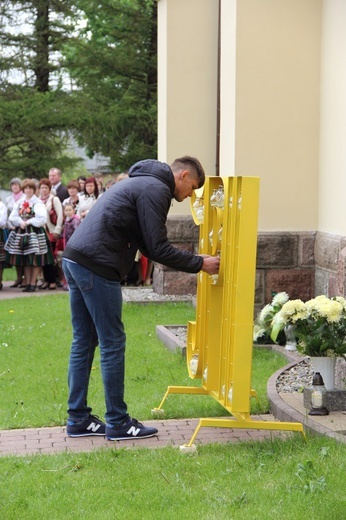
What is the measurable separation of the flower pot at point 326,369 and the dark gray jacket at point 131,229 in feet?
3.71

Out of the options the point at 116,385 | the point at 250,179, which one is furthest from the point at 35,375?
the point at 250,179

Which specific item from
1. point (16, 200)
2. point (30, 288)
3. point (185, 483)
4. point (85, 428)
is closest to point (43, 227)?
point (16, 200)

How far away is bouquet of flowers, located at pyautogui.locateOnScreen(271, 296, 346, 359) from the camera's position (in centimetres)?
684

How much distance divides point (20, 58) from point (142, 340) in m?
19.0

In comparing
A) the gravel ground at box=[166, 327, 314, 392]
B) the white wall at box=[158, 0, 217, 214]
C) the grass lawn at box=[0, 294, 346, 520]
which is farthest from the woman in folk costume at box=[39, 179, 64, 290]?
the gravel ground at box=[166, 327, 314, 392]

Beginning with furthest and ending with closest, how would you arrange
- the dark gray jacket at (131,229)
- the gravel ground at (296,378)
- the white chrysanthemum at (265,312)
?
the white chrysanthemum at (265,312), the gravel ground at (296,378), the dark gray jacket at (131,229)

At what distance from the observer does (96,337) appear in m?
7.00

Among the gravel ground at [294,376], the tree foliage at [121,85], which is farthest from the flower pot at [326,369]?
the tree foliage at [121,85]

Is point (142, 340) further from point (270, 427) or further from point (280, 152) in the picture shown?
point (270, 427)

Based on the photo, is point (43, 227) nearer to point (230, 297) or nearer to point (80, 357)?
point (80, 357)

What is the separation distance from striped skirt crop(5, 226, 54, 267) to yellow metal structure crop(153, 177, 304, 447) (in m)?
10.4

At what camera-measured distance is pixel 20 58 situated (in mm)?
28375

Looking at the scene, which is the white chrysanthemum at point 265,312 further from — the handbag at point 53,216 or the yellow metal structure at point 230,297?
the handbag at point 53,216

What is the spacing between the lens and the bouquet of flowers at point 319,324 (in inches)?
269
